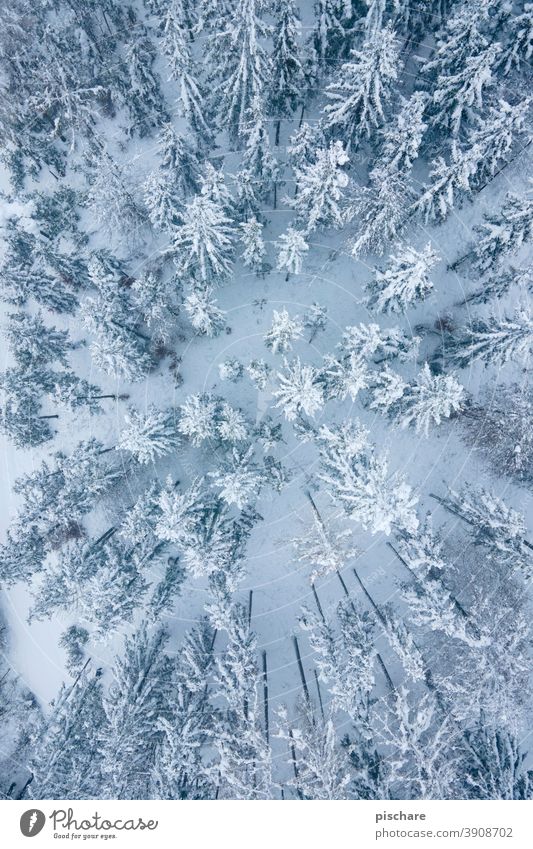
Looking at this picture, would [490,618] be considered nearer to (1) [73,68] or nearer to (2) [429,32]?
(2) [429,32]

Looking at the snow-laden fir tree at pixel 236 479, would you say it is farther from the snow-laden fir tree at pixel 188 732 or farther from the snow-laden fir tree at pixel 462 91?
the snow-laden fir tree at pixel 462 91

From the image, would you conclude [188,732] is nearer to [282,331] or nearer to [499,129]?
[282,331]

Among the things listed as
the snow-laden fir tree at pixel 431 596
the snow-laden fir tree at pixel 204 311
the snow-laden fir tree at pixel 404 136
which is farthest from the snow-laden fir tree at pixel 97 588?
the snow-laden fir tree at pixel 404 136

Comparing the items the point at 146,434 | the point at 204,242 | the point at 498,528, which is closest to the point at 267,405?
the point at 146,434

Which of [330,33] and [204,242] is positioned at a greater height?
[330,33]

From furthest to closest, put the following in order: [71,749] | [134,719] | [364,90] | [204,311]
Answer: [204,311] < [364,90] < [71,749] < [134,719]
